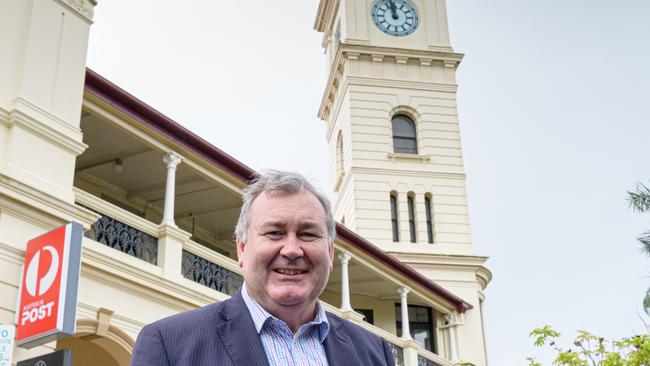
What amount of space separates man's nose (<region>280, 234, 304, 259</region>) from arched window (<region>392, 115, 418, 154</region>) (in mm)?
26609

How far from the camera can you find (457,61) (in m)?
30.4

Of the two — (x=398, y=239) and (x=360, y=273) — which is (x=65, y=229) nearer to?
(x=360, y=273)

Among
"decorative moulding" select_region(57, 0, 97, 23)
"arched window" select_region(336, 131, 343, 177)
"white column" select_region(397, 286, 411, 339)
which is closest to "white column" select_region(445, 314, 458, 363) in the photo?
"white column" select_region(397, 286, 411, 339)

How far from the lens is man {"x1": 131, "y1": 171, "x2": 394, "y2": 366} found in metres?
2.81

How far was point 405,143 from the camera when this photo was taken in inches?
1161

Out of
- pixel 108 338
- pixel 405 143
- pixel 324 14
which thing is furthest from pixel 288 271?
pixel 324 14

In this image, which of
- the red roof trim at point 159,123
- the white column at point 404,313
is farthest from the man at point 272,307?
the white column at point 404,313

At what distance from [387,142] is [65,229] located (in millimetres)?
20237

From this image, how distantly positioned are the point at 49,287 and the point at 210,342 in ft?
23.6

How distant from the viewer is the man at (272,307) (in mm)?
2814

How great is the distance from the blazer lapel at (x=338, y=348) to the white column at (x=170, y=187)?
34.1 ft

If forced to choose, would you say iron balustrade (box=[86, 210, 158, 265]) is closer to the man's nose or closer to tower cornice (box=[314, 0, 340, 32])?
the man's nose

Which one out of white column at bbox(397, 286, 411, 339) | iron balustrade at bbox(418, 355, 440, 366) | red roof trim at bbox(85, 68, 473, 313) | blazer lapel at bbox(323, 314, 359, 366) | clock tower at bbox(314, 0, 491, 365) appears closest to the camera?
blazer lapel at bbox(323, 314, 359, 366)

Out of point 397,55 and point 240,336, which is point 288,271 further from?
point 397,55
